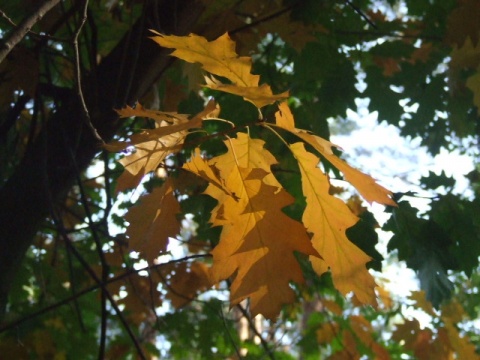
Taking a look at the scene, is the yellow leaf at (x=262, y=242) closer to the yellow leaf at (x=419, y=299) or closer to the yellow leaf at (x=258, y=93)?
the yellow leaf at (x=258, y=93)

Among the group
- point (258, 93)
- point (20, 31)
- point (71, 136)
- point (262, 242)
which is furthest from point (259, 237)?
point (71, 136)

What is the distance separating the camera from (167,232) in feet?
2.96

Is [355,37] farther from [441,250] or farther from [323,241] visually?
[323,241]

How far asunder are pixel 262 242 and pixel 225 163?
0.47ft

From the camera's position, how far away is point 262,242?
81 cm

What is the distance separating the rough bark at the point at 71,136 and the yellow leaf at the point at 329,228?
0.55 meters

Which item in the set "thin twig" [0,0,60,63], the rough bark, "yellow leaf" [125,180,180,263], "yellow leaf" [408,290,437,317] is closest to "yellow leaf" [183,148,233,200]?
"yellow leaf" [125,180,180,263]

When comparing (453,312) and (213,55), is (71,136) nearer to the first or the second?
(213,55)

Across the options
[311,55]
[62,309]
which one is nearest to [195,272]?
[62,309]

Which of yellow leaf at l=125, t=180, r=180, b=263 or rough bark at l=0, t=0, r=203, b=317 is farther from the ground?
rough bark at l=0, t=0, r=203, b=317

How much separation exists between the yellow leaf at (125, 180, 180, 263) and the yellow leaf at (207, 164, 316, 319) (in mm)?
122

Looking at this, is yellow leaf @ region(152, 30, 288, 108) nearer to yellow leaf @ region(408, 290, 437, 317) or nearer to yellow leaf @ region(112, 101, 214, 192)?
yellow leaf @ region(112, 101, 214, 192)

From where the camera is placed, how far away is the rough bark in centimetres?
124

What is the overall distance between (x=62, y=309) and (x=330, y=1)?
5.45 feet
